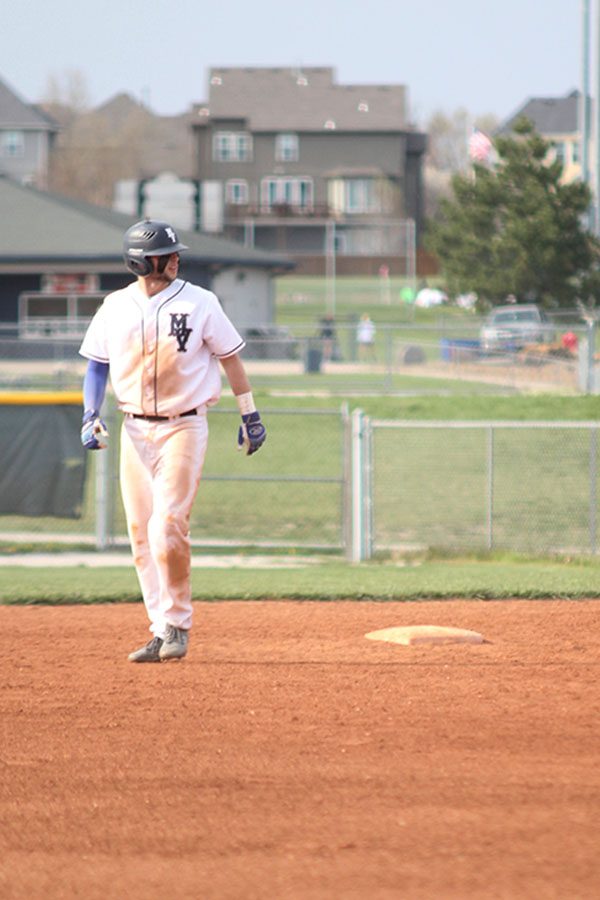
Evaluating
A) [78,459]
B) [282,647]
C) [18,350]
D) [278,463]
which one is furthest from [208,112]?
[282,647]

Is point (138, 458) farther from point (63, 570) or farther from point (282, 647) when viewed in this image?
point (63, 570)

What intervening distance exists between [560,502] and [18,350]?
26.7 meters

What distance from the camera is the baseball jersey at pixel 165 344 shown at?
703cm

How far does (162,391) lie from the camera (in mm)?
7062

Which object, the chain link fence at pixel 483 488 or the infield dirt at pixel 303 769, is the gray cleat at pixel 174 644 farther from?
the chain link fence at pixel 483 488

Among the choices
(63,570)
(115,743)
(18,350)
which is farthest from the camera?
(18,350)

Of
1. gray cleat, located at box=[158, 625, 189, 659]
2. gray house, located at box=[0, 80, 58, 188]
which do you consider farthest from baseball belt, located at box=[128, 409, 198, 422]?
gray house, located at box=[0, 80, 58, 188]

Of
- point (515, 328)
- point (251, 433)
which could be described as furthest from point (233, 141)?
point (251, 433)

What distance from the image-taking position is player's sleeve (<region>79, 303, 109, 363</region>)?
7176mm

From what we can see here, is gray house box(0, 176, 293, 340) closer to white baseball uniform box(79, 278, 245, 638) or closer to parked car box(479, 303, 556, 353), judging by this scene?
parked car box(479, 303, 556, 353)

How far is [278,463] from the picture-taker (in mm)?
22156

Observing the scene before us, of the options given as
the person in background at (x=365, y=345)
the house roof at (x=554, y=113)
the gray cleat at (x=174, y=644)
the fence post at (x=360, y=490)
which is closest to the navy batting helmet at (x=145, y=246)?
the gray cleat at (x=174, y=644)

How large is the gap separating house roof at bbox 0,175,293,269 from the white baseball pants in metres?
39.2

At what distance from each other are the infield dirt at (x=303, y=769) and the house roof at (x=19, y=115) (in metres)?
81.6
